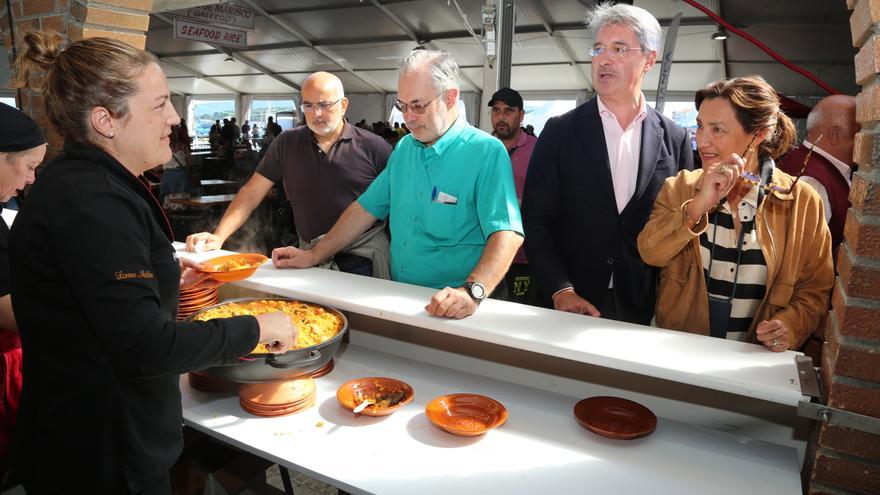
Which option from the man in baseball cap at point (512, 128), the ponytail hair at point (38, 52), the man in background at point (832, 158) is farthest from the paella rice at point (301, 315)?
the man in baseball cap at point (512, 128)

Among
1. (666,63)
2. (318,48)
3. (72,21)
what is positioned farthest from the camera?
(318,48)

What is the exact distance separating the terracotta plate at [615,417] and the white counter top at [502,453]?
4cm

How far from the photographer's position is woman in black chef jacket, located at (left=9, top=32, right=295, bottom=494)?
1.15 m

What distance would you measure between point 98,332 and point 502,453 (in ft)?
3.45

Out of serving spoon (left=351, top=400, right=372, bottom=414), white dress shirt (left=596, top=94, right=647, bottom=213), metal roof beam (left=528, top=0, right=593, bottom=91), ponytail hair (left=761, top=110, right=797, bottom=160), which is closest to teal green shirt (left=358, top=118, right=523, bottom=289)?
white dress shirt (left=596, top=94, right=647, bottom=213)

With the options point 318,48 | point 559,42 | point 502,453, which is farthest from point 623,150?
point 318,48

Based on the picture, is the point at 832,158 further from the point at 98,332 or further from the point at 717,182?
the point at 98,332

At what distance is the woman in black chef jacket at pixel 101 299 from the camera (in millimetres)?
1147

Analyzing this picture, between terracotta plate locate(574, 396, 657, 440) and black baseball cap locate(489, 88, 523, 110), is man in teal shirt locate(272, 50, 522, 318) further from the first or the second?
black baseball cap locate(489, 88, 523, 110)

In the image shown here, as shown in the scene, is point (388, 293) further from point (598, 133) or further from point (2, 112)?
point (2, 112)

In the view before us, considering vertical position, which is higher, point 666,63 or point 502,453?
point 666,63

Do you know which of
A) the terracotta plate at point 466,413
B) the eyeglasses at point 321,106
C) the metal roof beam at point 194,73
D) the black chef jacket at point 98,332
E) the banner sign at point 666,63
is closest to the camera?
the black chef jacket at point 98,332

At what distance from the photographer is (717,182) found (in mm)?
1738

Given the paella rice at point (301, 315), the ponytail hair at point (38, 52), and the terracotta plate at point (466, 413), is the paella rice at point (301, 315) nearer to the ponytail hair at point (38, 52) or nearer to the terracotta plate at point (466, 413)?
the terracotta plate at point (466, 413)
